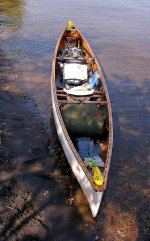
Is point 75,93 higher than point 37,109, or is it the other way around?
point 75,93

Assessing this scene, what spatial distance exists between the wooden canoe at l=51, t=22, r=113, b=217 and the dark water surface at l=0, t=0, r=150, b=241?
1.13 meters

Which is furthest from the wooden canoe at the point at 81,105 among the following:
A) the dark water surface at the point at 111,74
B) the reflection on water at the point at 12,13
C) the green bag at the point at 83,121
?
the reflection on water at the point at 12,13

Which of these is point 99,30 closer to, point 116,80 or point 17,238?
point 116,80

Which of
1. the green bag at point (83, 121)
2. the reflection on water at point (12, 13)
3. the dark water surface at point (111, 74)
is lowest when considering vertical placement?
the dark water surface at point (111, 74)

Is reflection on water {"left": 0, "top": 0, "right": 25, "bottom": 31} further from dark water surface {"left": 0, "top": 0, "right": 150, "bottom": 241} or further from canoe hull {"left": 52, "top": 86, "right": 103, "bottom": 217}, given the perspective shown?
canoe hull {"left": 52, "top": 86, "right": 103, "bottom": 217}

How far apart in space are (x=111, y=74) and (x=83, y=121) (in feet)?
33.2

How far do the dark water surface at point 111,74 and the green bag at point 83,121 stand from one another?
1.94 m

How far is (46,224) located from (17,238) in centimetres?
114

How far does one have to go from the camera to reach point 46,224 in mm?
10891

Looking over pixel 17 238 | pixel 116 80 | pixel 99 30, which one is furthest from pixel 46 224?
pixel 99 30

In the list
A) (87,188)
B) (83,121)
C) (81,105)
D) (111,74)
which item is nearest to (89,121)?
(83,121)

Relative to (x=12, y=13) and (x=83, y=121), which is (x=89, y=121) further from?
(x=12, y=13)

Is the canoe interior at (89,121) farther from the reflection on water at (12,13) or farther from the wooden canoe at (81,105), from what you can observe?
the reflection on water at (12,13)

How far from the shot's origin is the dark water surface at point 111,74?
11297 mm
